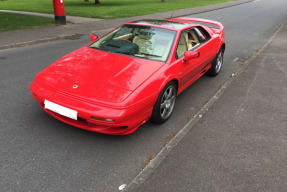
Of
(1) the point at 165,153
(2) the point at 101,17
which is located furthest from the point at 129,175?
(2) the point at 101,17

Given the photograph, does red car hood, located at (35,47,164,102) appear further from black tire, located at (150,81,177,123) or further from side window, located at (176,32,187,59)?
side window, located at (176,32,187,59)

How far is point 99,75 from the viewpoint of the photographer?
10.9ft

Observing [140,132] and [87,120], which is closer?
[87,120]

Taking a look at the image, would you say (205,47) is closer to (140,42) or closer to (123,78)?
(140,42)

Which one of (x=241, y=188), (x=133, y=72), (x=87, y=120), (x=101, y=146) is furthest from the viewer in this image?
(x=133, y=72)

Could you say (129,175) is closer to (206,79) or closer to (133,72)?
(133,72)

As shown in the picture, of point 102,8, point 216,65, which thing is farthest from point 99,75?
point 102,8

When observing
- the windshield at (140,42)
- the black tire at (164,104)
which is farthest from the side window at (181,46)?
→ the black tire at (164,104)

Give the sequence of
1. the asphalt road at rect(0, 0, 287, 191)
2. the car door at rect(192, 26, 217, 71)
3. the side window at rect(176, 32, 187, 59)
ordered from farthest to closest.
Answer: the car door at rect(192, 26, 217, 71)
the side window at rect(176, 32, 187, 59)
the asphalt road at rect(0, 0, 287, 191)

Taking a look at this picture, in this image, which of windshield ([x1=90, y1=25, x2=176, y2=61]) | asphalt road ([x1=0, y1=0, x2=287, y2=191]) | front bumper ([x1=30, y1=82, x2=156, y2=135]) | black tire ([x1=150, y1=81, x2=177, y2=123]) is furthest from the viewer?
windshield ([x1=90, y1=25, x2=176, y2=61])

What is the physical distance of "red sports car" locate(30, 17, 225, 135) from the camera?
293cm

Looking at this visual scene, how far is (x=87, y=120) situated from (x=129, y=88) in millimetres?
661

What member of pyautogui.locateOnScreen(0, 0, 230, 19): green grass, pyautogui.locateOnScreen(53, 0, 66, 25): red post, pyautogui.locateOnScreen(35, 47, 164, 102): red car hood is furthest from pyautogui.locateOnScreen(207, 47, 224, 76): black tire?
pyautogui.locateOnScreen(0, 0, 230, 19): green grass

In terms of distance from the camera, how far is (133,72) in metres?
3.42
